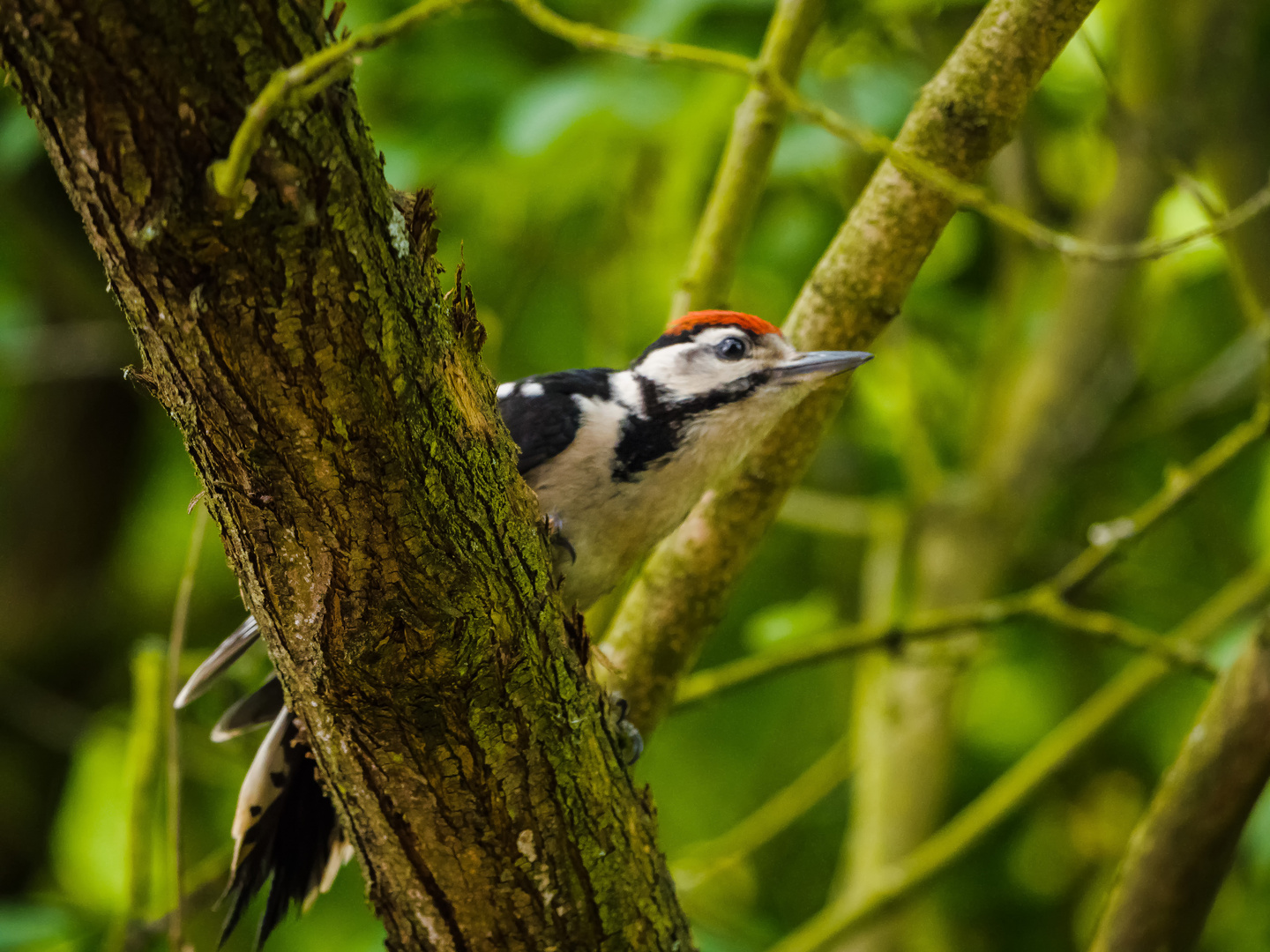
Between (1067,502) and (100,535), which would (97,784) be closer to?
(100,535)

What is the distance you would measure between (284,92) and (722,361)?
60.0 inches

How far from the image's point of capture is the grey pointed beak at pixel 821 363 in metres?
1.98

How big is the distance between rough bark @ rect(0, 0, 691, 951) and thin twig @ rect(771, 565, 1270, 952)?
1262mm

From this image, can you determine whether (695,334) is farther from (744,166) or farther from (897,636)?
(897,636)

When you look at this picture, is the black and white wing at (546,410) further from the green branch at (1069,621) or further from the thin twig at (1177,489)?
the thin twig at (1177,489)

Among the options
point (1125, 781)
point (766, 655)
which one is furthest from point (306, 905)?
point (1125, 781)

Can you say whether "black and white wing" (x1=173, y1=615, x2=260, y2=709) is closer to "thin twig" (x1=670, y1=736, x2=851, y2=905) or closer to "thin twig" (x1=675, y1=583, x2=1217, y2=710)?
"thin twig" (x1=675, y1=583, x2=1217, y2=710)

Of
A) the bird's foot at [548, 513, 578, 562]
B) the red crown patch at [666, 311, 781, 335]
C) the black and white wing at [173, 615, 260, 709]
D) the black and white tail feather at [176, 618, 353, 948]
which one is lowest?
the black and white tail feather at [176, 618, 353, 948]

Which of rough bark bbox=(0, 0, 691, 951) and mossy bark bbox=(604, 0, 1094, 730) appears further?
mossy bark bbox=(604, 0, 1094, 730)

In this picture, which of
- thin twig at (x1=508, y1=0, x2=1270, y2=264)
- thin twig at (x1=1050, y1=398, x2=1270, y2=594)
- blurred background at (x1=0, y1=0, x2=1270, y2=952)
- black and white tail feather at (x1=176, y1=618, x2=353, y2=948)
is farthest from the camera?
blurred background at (x1=0, y1=0, x2=1270, y2=952)

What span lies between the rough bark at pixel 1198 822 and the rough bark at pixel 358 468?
85cm

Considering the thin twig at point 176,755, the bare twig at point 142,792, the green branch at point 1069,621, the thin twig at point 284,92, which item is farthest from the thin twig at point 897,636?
the thin twig at point 284,92

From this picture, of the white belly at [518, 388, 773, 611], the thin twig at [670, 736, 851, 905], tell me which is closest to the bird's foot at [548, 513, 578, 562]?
the white belly at [518, 388, 773, 611]

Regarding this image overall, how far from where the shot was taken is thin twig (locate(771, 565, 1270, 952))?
273 centimetres
